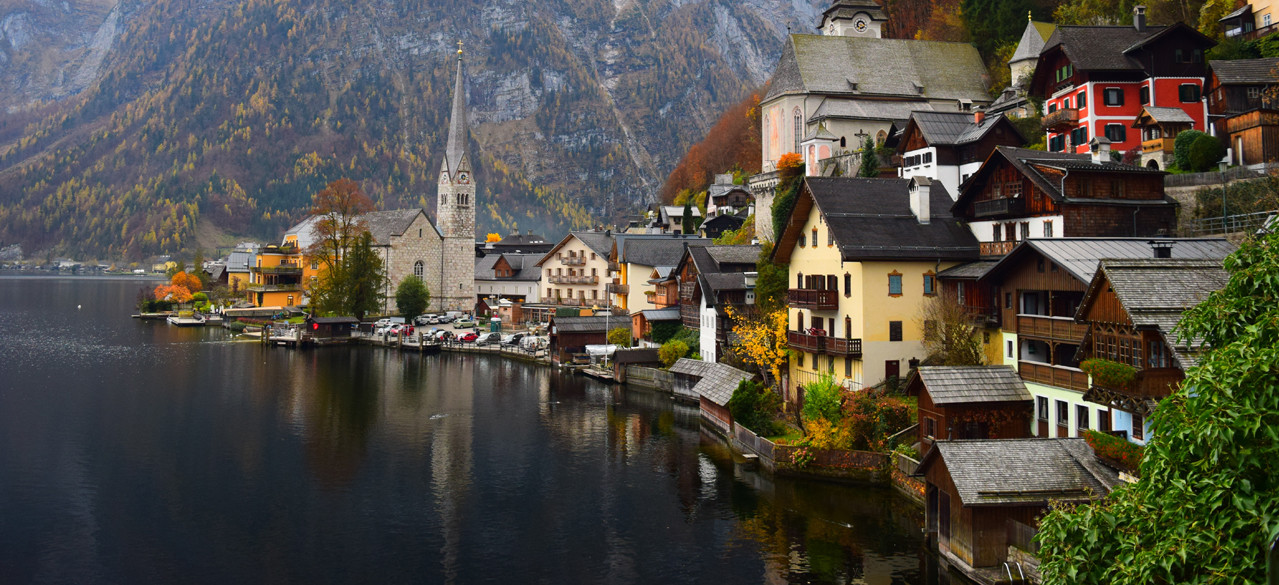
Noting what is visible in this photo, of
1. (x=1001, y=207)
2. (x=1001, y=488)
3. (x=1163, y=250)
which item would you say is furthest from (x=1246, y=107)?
(x=1001, y=488)

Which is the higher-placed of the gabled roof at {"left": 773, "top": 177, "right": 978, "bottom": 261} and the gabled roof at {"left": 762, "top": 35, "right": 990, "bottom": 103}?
the gabled roof at {"left": 762, "top": 35, "right": 990, "bottom": 103}

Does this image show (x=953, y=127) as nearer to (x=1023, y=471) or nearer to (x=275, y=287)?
(x=1023, y=471)

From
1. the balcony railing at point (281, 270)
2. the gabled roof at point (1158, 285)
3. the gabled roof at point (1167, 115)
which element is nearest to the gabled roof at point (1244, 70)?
the gabled roof at point (1167, 115)

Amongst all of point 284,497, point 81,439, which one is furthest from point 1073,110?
point 81,439

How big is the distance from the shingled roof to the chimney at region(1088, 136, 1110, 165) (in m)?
15.1

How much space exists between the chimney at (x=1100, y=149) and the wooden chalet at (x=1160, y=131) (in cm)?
174

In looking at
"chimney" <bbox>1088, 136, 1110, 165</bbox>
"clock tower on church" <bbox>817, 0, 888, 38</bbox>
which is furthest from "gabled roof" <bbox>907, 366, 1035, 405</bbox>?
"clock tower on church" <bbox>817, 0, 888, 38</bbox>

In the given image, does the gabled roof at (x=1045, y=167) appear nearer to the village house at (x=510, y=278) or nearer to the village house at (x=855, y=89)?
the village house at (x=855, y=89)

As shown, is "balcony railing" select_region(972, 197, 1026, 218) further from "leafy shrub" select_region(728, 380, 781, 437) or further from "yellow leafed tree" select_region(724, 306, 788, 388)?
"leafy shrub" select_region(728, 380, 781, 437)

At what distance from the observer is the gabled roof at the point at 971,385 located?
2633 centimetres

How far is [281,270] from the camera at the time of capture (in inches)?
4277

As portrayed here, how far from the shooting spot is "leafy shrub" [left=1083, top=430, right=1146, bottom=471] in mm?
20141

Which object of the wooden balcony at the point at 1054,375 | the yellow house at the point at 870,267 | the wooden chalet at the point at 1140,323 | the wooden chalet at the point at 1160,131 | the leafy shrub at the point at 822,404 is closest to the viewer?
the wooden chalet at the point at 1140,323

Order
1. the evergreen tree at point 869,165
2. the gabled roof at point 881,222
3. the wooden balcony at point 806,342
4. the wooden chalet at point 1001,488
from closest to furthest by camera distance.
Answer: the wooden chalet at point 1001,488
the gabled roof at point 881,222
the wooden balcony at point 806,342
the evergreen tree at point 869,165
